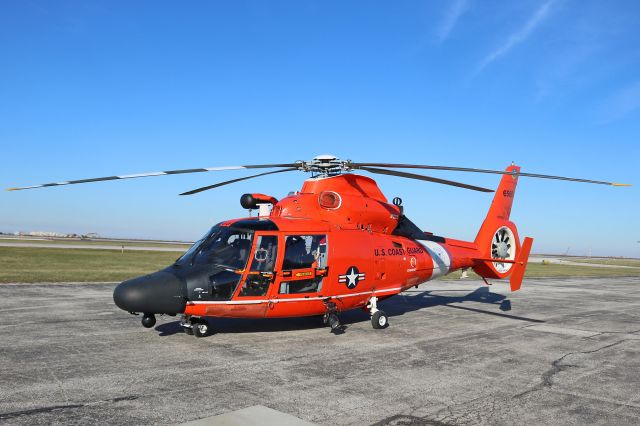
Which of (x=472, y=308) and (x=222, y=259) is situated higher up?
(x=222, y=259)

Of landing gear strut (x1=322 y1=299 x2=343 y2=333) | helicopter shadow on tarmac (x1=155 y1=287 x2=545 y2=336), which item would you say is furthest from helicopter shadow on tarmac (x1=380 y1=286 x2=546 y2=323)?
landing gear strut (x1=322 y1=299 x2=343 y2=333)

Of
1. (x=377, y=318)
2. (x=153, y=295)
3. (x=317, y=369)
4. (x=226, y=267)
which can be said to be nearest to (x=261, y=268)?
(x=226, y=267)

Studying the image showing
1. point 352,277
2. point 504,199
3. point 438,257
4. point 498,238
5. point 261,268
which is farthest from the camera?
point 504,199

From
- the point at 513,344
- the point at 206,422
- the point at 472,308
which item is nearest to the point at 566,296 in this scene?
the point at 472,308

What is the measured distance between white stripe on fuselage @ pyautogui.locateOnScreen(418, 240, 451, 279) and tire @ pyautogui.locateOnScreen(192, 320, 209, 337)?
7.32 m

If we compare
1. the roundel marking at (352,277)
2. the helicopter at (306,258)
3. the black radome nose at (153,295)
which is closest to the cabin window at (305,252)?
the helicopter at (306,258)

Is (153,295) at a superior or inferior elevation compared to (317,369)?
superior

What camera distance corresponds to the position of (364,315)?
15117 millimetres

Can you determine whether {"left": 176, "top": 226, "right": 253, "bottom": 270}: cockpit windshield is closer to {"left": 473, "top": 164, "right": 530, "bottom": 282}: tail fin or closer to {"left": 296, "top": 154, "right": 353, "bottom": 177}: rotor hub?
{"left": 296, "top": 154, "right": 353, "bottom": 177}: rotor hub

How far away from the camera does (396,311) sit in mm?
16453

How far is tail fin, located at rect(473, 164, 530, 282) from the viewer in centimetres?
1719

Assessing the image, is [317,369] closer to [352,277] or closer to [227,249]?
[227,249]

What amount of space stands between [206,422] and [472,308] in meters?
13.8

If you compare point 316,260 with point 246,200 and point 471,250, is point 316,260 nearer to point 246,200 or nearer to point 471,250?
point 246,200
